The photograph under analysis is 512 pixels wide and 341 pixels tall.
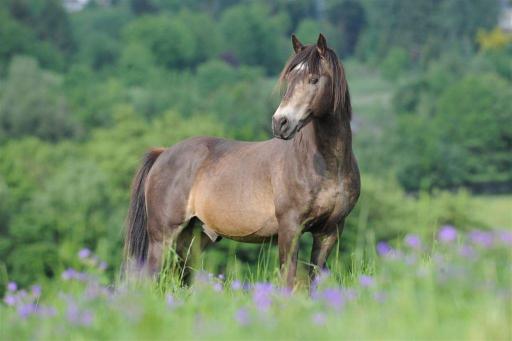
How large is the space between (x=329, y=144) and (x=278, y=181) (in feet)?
1.81

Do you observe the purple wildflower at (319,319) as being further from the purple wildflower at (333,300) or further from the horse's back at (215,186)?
the horse's back at (215,186)

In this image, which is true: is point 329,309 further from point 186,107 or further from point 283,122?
point 186,107

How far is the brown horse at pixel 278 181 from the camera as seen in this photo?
7586mm

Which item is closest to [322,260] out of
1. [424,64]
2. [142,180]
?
[142,180]

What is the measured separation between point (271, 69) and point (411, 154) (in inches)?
3477

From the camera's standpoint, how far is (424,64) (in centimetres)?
15850

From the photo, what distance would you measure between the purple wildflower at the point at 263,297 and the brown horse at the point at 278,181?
3.66 feet

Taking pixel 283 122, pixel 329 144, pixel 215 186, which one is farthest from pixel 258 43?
pixel 283 122

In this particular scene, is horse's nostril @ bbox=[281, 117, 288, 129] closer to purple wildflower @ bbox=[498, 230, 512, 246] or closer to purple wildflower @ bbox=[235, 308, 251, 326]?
purple wildflower @ bbox=[498, 230, 512, 246]

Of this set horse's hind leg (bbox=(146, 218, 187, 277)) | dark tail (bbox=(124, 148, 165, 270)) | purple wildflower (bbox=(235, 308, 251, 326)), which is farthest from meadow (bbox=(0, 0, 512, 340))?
dark tail (bbox=(124, 148, 165, 270))

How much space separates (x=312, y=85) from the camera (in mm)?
7555

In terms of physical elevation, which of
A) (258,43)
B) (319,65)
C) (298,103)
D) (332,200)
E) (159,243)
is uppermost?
(319,65)

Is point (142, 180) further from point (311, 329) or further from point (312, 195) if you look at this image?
point (311, 329)

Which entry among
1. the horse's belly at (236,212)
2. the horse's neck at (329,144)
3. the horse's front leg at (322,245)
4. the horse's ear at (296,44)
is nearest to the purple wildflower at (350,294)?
the horse's neck at (329,144)
